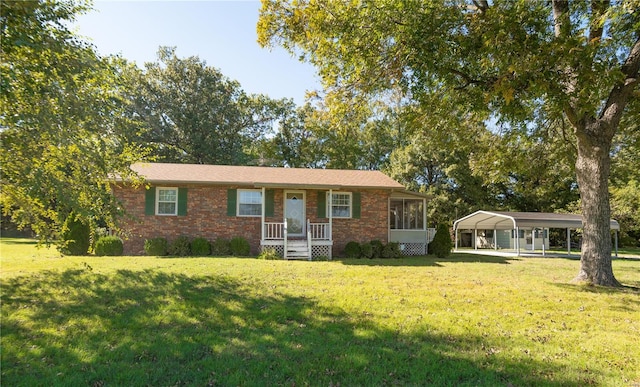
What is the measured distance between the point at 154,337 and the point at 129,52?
730 cm

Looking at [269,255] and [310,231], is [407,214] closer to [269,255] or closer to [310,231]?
[310,231]

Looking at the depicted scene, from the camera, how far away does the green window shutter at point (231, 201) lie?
1491 centimetres

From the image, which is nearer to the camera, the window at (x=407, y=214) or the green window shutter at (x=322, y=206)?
the green window shutter at (x=322, y=206)

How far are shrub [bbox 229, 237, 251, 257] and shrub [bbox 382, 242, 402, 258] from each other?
18.2 feet

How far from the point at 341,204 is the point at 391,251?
2.86m

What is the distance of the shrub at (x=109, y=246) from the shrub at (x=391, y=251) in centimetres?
→ 1015

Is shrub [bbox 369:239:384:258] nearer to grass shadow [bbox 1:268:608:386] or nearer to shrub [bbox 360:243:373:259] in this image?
shrub [bbox 360:243:373:259]

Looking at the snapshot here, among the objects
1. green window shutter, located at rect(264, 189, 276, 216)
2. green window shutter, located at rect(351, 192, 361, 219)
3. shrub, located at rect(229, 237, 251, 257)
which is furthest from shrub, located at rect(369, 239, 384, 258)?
shrub, located at rect(229, 237, 251, 257)

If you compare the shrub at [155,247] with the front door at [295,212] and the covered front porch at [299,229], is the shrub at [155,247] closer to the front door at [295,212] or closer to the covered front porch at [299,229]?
the covered front porch at [299,229]

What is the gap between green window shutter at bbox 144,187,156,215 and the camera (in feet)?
47.4

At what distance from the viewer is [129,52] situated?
896cm

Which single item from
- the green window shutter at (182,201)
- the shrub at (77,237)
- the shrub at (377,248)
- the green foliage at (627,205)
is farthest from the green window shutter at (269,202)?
the green foliage at (627,205)

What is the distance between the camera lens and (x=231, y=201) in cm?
1494

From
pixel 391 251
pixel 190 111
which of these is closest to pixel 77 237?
pixel 391 251
